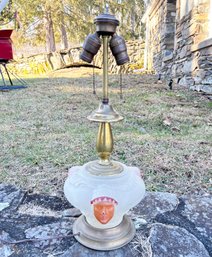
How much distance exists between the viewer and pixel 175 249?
784mm

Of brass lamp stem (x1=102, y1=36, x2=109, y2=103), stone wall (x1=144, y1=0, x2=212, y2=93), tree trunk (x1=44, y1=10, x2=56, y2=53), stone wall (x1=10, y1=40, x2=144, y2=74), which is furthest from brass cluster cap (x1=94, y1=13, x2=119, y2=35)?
tree trunk (x1=44, y1=10, x2=56, y2=53)

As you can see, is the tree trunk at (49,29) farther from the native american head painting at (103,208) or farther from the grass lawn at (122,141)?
the native american head painting at (103,208)

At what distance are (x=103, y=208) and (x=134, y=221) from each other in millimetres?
276

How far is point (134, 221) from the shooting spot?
918mm

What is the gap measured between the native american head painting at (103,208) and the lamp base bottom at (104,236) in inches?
3.5

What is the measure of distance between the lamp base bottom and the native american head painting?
9cm

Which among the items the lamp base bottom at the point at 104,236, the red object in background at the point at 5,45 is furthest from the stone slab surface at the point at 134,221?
the red object in background at the point at 5,45

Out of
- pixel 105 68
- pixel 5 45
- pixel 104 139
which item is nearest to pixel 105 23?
pixel 105 68

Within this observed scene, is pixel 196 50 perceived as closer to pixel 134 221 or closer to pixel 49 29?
pixel 134 221

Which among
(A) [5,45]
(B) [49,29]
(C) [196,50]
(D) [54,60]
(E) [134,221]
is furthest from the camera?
(B) [49,29]

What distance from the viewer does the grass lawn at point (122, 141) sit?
4.16ft

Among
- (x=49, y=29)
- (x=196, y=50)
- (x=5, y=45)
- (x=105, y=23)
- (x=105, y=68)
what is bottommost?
(x=105, y=68)

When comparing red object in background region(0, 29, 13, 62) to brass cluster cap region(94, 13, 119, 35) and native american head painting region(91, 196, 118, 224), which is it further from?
native american head painting region(91, 196, 118, 224)

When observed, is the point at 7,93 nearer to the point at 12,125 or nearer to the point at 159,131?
the point at 12,125
